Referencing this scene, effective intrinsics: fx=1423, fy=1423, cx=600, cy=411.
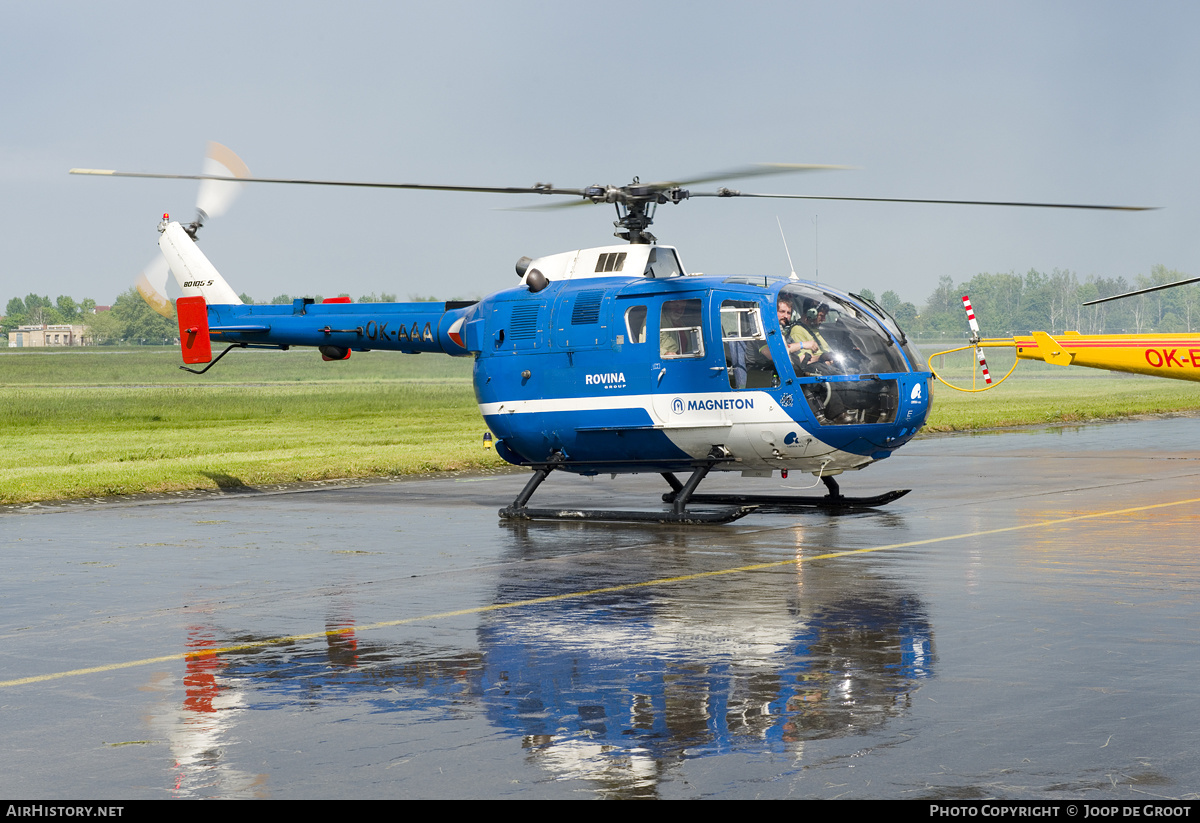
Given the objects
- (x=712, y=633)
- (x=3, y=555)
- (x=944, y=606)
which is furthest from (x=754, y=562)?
(x=3, y=555)

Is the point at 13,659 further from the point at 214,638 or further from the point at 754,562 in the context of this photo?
the point at 754,562

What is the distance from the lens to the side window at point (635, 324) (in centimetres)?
1722

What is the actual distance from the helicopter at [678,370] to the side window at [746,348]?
0.6 inches

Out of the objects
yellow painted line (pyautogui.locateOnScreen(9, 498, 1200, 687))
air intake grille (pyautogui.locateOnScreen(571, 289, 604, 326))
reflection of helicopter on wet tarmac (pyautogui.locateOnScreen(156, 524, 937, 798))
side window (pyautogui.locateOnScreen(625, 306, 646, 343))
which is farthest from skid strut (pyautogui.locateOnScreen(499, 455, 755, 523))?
reflection of helicopter on wet tarmac (pyautogui.locateOnScreen(156, 524, 937, 798))

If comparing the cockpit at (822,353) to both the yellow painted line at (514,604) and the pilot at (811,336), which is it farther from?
the yellow painted line at (514,604)

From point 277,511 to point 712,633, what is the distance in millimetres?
10549

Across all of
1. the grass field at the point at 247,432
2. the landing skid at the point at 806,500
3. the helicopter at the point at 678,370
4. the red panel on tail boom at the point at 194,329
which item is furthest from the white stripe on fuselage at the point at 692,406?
the red panel on tail boom at the point at 194,329

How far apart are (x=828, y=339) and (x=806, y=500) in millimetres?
2615

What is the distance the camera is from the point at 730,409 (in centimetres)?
1675

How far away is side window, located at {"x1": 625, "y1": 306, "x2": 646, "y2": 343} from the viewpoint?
56.5 ft

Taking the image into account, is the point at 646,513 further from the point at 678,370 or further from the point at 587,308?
the point at 587,308

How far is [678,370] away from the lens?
17.0 meters

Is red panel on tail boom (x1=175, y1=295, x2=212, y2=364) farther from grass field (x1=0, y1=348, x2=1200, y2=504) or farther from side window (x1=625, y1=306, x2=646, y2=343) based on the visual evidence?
side window (x1=625, y1=306, x2=646, y2=343)

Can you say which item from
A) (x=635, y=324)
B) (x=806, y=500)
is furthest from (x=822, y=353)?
(x=806, y=500)
